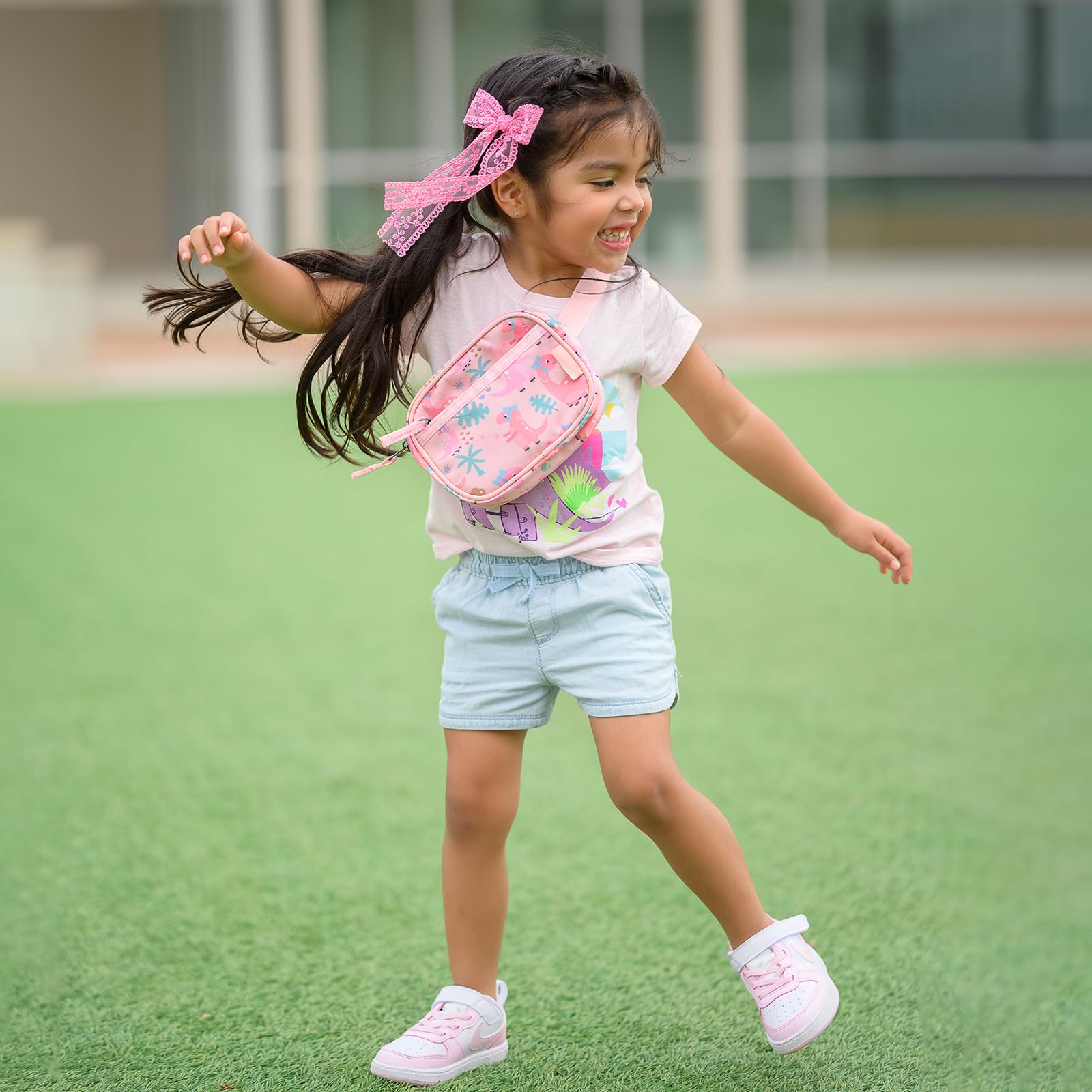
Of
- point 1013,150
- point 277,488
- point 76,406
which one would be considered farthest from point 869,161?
point 277,488

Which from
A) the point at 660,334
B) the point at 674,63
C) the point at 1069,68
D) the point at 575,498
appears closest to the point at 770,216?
the point at 674,63

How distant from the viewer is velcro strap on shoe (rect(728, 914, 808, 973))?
2.23 m

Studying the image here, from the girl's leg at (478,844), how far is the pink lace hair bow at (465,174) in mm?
756

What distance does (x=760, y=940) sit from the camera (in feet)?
7.32

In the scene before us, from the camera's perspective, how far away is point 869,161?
1738 centimetres

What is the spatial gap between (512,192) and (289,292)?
356mm

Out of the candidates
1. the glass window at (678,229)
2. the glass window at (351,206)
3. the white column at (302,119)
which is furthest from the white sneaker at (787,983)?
the glass window at (678,229)

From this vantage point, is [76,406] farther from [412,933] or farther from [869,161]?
[869,161]

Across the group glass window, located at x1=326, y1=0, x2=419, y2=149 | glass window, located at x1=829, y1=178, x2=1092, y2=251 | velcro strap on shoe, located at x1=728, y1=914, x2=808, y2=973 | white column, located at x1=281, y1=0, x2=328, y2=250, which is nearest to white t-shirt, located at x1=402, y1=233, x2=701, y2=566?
velcro strap on shoe, located at x1=728, y1=914, x2=808, y2=973

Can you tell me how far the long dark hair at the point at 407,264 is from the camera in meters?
2.10

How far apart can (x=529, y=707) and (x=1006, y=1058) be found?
0.92 m

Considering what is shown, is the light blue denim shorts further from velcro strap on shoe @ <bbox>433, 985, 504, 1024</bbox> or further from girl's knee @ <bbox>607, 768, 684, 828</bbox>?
velcro strap on shoe @ <bbox>433, 985, 504, 1024</bbox>

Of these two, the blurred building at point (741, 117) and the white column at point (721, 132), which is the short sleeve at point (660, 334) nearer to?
the blurred building at point (741, 117)

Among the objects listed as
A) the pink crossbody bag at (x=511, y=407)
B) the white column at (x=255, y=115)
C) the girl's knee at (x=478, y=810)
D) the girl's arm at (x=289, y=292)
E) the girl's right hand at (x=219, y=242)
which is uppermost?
the white column at (x=255, y=115)
